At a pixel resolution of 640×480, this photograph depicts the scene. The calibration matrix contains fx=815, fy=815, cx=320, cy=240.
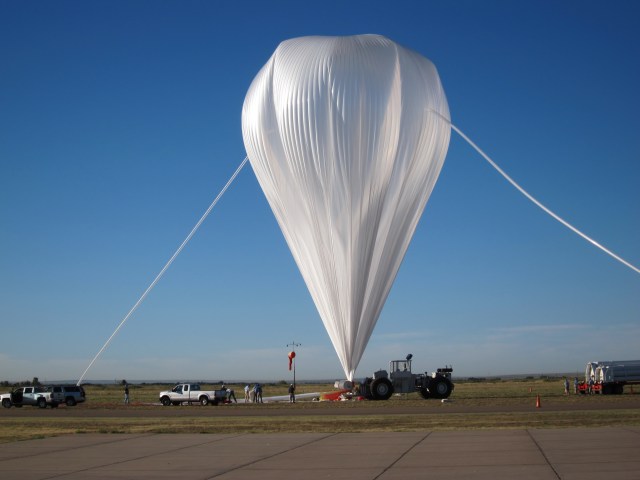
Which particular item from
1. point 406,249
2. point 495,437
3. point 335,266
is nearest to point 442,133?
point 406,249

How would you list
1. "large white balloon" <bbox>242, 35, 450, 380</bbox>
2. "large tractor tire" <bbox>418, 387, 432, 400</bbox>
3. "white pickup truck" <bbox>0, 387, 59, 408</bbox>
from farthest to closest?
"white pickup truck" <bbox>0, 387, 59, 408</bbox>, "large tractor tire" <bbox>418, 387, 432, 400</bbox>, "large white balloon" <bbox>242, 35, 450, 380</bbox>

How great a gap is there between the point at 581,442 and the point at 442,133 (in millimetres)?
18586

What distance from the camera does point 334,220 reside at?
29.7 metres

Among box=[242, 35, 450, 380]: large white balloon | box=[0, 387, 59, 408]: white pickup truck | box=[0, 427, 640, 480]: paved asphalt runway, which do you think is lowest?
box=[0, 427, 640, 480]: paved asphalt runway

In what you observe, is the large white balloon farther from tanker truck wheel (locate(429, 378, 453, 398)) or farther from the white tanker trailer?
the white tanker trailer

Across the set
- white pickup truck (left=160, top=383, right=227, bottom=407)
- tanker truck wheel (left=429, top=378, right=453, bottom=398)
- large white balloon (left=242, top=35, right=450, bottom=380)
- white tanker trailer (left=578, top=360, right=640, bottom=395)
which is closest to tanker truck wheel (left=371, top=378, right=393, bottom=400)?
tanker truck wheel (left=429, top=378, right=453, bottom=398)

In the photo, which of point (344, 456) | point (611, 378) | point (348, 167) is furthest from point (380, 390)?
point (344, 456)

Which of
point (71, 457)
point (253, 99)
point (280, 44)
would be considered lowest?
point (71, 457)

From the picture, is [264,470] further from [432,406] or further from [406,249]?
[432,406]

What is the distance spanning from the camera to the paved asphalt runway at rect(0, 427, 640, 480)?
39.9 ft

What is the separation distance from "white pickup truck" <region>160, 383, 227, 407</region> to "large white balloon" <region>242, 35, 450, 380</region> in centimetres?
1564

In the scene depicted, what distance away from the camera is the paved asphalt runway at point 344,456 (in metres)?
12.1

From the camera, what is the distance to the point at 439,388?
39.9 m

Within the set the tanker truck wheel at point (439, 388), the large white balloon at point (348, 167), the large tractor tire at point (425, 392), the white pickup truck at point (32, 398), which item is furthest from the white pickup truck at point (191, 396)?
the large white balloon at point (348, 167)
